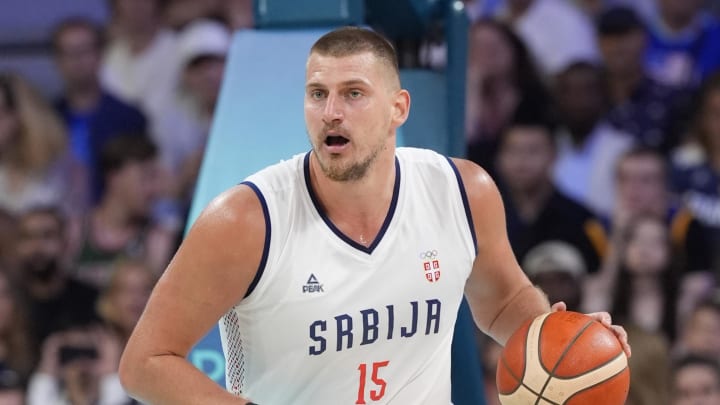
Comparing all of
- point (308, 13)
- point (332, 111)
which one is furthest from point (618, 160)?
point (332, 111)

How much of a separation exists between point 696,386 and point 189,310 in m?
3.64

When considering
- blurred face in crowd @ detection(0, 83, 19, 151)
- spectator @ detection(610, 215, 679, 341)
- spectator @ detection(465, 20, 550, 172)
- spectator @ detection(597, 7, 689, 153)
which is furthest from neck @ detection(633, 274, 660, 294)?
blurred face in crowd @ detection(0, 83, 19, 151)

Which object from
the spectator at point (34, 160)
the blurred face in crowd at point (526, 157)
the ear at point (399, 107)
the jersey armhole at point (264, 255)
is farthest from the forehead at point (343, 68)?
the spectator at point (34, 160)

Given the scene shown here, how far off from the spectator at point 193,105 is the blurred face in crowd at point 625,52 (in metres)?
2.37

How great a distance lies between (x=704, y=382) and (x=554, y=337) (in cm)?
298

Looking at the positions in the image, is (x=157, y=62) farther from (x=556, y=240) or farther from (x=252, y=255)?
(x=252, y=255)

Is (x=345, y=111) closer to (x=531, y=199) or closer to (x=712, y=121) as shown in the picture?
(x=531, y=199)

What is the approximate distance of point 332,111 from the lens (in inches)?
140

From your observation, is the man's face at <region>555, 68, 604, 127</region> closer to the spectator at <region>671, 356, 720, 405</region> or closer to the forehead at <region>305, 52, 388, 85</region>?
the spectator at <region>671, 356, 720, 405</region>

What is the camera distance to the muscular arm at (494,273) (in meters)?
3.98

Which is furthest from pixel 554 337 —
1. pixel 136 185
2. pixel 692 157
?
pixel 136 185

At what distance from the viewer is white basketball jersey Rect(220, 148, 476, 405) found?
12.1 ft

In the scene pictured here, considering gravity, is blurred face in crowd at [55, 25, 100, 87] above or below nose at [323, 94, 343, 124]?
below

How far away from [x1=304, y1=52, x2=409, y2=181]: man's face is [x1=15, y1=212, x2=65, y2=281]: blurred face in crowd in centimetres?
421
